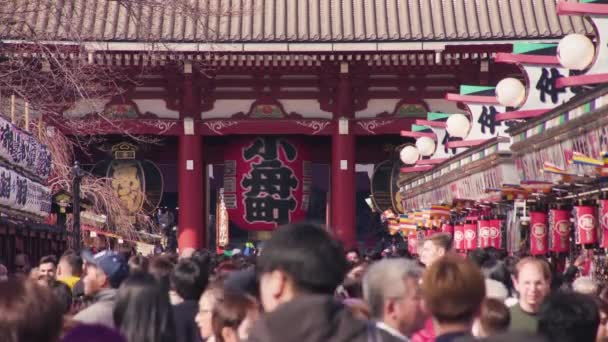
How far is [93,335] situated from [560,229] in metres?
11.4

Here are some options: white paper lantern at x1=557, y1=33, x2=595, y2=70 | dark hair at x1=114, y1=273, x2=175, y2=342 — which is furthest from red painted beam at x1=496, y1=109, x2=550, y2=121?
dark hair at x1=114, y1=273, x2=175, y2=342

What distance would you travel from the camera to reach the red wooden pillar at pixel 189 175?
2641 centimetres

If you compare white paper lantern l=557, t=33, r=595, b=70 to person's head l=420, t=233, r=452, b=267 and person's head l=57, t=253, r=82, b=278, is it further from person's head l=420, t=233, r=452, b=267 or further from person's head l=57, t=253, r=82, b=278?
person's head l=57, t=253, r=82, b=278

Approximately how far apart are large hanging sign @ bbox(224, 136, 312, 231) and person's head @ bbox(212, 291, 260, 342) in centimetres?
2133

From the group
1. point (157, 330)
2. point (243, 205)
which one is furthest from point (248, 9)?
point (157, 330)

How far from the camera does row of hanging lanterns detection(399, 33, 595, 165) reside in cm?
1179

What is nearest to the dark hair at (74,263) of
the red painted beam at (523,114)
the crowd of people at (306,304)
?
the crowd of people at (306,304)

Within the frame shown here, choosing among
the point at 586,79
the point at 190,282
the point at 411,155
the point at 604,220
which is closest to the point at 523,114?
the point at 604,220

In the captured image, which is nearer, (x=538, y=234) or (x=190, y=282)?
(x=190, y=282)

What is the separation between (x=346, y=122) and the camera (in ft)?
86.3

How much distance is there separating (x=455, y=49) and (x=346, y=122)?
9.45 feet

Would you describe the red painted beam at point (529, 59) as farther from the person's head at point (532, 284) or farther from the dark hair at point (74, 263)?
the person's head at point (532, 284)

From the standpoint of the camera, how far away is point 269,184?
2736cm

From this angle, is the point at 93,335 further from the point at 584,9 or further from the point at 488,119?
the point at 488,119
